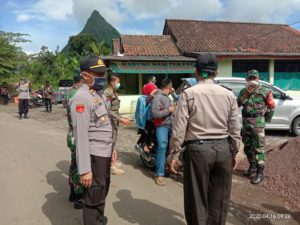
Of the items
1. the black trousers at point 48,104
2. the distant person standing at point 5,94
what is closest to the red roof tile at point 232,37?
the black trousers at point 48,104

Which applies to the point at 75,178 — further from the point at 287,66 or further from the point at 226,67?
the point at 287,66

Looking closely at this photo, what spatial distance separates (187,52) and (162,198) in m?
14.5

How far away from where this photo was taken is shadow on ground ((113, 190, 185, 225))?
14.0ft

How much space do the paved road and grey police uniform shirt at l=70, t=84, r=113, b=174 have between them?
134 centimetres

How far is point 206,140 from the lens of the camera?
3.27 meters

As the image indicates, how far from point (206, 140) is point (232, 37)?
1883cm

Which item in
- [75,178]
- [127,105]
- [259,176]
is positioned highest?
[127,105]

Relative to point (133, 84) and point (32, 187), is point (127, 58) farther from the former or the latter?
point (32, 187)

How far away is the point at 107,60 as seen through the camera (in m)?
16.2

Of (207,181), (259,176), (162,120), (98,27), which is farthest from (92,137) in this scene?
(98,27)

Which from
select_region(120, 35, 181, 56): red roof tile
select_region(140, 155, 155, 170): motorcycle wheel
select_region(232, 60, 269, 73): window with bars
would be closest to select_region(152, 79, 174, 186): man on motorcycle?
select_region(140, 155, 155, 170): motorcycle wheel

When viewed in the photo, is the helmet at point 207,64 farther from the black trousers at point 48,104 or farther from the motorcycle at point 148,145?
the black trousers at point 48,104

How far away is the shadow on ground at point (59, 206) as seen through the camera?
169 inches

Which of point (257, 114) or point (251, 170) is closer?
point (257, 114)
